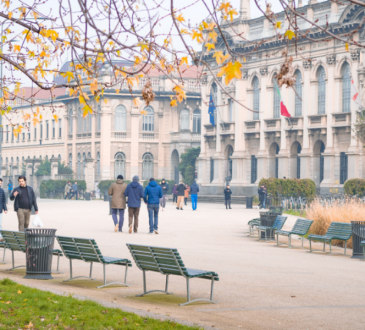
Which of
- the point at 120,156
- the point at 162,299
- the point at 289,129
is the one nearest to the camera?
the point at 162,299

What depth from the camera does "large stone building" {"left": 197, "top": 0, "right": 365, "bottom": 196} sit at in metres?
47.3

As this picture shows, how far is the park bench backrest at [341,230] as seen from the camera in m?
19.1

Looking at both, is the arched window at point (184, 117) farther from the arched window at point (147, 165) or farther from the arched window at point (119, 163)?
the arched window at point (119, 163)

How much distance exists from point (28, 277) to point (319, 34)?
3853 centimetres

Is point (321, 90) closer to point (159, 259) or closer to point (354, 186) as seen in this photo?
point (354, 186)

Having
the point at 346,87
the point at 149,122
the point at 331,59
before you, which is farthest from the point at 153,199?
the point at 149,122

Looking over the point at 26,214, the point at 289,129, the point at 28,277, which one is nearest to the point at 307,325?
the point at 28,277

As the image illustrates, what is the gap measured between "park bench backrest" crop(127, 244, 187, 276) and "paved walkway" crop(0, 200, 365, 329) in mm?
449

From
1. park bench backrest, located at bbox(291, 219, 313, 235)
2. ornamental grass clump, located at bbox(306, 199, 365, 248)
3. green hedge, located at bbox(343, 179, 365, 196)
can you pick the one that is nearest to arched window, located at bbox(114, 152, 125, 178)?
green hedge, located at bbox(343, 179, 365, 196)

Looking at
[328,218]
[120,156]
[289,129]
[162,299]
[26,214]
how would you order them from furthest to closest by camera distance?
[120,156]
[289,129]
[328,218]
[26,214]
[162,299]

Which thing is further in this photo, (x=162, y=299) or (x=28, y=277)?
(x=28, y=277)

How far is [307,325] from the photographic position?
360 inches

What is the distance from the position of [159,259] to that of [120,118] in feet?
205

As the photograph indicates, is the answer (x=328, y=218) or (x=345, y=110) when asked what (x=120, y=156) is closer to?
(x=345, y=110)
